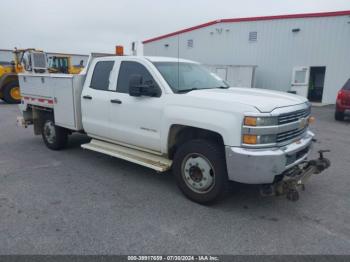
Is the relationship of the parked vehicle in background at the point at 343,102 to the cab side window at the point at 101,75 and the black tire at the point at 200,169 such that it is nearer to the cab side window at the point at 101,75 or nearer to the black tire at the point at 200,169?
the black tire at the point at 200,169

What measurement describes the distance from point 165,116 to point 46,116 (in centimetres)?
378

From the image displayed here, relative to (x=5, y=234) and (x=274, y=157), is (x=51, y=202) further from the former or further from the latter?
(x=274, y=157)

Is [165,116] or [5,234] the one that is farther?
[165,116]

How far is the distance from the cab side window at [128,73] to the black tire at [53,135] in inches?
88.9

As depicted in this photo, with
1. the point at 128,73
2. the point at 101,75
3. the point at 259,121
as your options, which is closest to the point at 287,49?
the point at 101,75

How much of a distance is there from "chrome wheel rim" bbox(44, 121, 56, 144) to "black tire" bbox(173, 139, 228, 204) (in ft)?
11.8

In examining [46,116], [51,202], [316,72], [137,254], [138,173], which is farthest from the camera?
[316,72]


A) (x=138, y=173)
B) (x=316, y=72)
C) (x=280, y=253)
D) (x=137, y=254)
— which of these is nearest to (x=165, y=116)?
(x=138, y=173)

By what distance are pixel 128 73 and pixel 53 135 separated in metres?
2.77

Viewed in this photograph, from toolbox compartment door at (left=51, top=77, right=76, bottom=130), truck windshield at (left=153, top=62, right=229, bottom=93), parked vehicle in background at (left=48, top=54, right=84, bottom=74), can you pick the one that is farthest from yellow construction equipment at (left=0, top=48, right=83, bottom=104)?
truck windshield at (left=153, top=62, right=229, bottom=93)

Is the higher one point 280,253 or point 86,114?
point 86,114

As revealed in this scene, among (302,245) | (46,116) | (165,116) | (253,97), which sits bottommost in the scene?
(302,245)

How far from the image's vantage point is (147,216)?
3641 millimetres

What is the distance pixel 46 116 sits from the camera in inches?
A: 261
